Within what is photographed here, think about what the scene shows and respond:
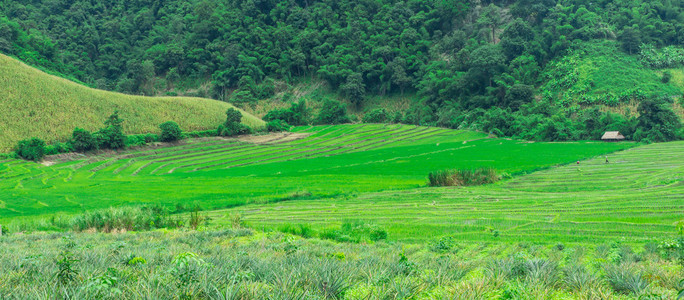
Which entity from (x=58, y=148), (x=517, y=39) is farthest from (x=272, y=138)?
(x=517, y=39)

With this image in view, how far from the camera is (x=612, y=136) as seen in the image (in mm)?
55875

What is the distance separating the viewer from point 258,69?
108 meters

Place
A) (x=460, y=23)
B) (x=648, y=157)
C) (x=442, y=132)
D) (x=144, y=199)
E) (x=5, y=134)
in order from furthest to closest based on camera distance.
Answer: (x=460, y=23) < (x=442, y=132) < (x=5, y=134) < (x=648, y=157) < (x=144, y=199)

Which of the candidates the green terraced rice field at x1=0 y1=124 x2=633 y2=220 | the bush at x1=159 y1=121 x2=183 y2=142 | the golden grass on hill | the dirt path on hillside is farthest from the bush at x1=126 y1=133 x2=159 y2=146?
the golden grass on hill

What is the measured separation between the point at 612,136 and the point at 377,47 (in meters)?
58.2

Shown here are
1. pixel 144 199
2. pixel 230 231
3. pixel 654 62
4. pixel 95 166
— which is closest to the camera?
pixel 230 231

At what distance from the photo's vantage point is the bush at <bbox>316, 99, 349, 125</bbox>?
88.8 metres

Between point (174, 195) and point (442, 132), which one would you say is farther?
point (442, 132)

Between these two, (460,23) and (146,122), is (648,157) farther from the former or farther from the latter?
(460,23)

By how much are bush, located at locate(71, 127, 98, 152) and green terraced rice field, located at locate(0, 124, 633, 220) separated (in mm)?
1806

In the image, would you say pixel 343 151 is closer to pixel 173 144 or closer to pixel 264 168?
pixel 264 168

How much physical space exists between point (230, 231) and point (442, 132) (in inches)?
2319

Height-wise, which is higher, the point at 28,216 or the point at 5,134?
the point at 5,134

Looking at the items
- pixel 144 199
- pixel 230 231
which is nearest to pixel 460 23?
pixel 144 199
